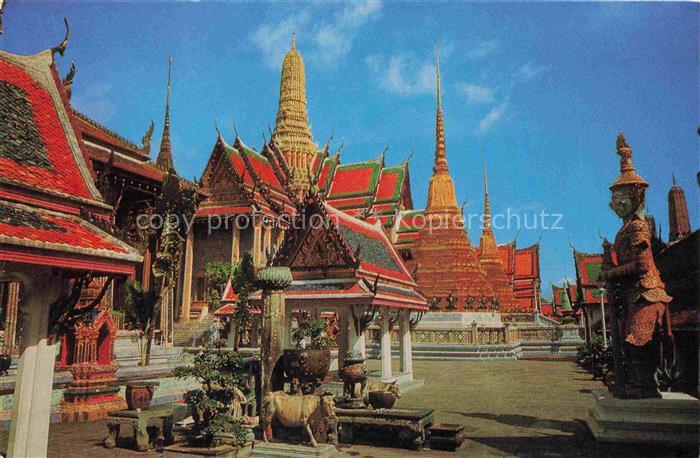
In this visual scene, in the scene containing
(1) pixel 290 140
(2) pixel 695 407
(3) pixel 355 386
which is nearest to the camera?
(2) pixel 695 407

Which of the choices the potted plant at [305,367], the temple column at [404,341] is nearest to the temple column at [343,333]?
the temple column at [404,341]

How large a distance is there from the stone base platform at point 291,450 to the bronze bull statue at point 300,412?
0.14 meters

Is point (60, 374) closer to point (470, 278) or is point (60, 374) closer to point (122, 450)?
point (122, 450)

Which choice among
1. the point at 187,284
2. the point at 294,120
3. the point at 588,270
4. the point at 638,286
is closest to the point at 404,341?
the point at 638,286

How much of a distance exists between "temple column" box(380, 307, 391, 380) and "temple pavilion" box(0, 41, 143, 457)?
7.41 m

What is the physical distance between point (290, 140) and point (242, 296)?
31056 millimetres

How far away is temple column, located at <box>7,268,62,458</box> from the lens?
5188 mm

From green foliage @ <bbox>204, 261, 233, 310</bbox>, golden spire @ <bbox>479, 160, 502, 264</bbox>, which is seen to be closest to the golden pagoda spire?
golden spire @ <bbox>479, 160, 502, 264</bbox>

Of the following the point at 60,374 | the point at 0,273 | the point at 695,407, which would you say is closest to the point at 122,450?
the point at 0,273

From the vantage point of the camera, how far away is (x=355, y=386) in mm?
8289

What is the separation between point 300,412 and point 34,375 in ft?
9.73

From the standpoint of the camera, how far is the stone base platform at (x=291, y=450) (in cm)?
625

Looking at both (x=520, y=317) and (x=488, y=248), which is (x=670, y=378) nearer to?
(x=520, y=317)

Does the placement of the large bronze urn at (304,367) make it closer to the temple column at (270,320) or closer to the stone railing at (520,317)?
the temple column at (270,320)
